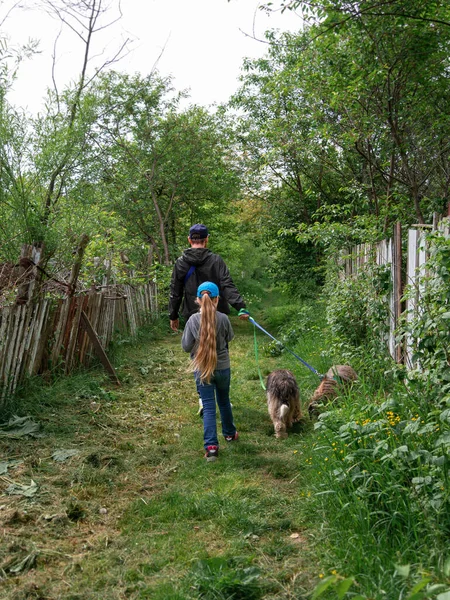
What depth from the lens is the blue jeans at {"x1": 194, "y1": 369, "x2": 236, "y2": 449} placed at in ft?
15.5

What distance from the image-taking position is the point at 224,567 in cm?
287

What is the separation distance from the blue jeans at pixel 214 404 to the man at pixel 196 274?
3.01ft

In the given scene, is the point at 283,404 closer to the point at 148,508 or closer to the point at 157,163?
the point at 148,508

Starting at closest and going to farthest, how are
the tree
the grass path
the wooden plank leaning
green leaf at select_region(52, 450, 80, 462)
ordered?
1. the grass path
2. green leaf at select_region(52, 450, 80, 462)
3. the wooden plank leaning
4. the tree

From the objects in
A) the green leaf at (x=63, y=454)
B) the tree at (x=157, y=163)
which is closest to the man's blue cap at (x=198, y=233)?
the green leaf at (x=63, y=454)

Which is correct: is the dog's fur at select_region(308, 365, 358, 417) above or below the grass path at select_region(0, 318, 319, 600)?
above

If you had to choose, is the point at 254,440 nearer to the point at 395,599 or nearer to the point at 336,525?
the point at 336,525

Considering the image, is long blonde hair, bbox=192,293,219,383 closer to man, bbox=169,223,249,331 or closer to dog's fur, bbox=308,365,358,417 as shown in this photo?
man, bbox=169,223,249,331

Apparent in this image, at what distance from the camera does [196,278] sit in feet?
18.7

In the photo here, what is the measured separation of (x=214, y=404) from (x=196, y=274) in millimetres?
1466

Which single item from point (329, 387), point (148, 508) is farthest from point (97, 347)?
point (148, 508)

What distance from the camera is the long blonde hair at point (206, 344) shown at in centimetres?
473

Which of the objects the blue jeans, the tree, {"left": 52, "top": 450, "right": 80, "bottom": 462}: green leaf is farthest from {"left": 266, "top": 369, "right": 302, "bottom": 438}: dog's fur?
the tree

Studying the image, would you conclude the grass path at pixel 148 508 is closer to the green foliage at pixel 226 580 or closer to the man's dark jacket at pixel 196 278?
the green foliage at pixel 226 580
